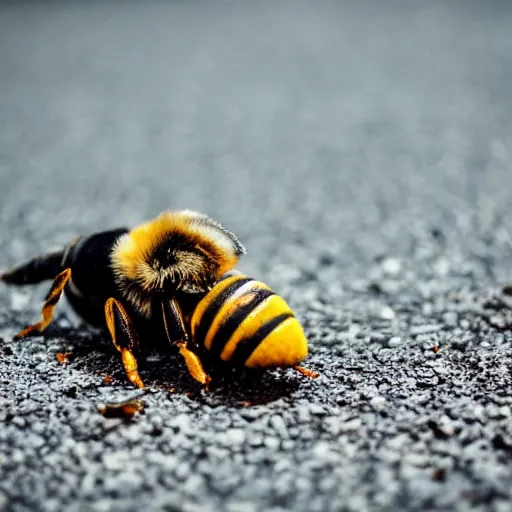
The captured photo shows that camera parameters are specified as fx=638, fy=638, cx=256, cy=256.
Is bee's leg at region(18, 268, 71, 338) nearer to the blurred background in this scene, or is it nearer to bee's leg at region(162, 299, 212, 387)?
bee's leg at region(162, 299, 212, 387)

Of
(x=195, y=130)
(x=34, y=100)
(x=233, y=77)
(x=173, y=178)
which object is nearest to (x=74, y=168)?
(x=173, y=178)

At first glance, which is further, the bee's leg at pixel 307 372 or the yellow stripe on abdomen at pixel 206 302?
the bee's leg at pixel 307 372

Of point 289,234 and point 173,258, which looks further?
point 289,234

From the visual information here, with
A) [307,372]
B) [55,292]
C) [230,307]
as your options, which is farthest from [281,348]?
A: [55,292]

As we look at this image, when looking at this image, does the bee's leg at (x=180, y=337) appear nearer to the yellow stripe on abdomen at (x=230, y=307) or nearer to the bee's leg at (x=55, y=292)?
the yellow stripe on abdomen at (x=230, y=307)

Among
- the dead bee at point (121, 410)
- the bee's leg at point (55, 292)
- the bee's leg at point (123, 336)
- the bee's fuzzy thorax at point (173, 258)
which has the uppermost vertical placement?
the bee's fuzzy thorax at point (173, 258)

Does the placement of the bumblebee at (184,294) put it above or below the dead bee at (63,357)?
above

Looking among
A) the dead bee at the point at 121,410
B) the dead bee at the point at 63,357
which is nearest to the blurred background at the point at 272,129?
the dead bee at the point at 63,357

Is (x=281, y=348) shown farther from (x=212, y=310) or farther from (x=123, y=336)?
(x=123, y=336)
